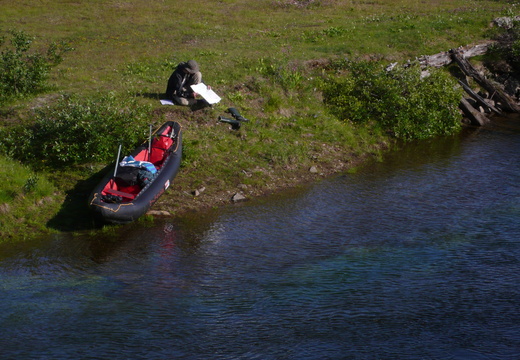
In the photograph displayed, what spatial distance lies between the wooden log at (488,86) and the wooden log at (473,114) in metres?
2.01

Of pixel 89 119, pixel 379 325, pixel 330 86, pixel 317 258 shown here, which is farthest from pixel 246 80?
pixel 379 325

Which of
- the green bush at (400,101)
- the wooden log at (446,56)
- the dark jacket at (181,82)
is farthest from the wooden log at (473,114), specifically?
the dark jacket at (181,82)

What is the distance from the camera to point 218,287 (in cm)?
1411

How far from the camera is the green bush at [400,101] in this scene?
2623 cm

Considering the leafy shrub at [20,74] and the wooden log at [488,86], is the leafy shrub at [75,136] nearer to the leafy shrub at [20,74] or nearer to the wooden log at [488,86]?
the leafy shrub at [20,74]

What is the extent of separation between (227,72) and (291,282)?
1550cm

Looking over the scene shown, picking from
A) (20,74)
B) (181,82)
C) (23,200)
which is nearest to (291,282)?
(23,200)

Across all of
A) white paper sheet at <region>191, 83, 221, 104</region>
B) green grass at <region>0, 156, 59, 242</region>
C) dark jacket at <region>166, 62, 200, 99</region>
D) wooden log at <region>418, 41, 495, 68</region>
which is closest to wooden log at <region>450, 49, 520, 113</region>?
wooden log at <region>418, 41, 495, 68</region>

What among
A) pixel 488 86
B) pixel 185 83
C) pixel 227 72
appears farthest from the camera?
pixel 488 86

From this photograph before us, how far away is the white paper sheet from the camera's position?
2358 cm

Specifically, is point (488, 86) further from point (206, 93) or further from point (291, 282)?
point (291, 282)

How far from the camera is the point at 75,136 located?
67.2ft

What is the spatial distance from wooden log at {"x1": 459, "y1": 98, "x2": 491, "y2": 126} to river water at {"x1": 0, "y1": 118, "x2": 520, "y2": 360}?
8.17m

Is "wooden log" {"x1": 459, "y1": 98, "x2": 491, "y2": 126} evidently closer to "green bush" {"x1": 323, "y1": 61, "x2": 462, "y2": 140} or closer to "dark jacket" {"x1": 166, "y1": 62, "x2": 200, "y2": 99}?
"green bush" {"x1": 323, "y1": 61, "x2": 462, "y2": 140}
